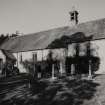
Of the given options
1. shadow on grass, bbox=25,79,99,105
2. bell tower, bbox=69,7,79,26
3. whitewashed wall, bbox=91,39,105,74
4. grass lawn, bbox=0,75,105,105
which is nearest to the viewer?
A: grass lawn, bbox=0,75,105,105

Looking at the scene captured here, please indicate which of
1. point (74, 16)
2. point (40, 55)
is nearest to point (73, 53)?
point (40, 55)

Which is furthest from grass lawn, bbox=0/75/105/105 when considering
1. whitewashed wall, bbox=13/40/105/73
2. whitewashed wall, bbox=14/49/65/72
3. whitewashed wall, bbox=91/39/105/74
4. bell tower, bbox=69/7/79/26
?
bell tower, bbox=69/7/79/26

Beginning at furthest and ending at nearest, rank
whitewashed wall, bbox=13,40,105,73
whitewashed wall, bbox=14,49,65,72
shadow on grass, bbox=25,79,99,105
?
whitewashed wall, bbox=14,49,65,72 → whitewashed wall, bbox=13,40,105,73 → shadow on grass, bbox=25,79,99,105

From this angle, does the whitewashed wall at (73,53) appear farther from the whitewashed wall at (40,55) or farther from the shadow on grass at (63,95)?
the shadow on grass at (63,95)

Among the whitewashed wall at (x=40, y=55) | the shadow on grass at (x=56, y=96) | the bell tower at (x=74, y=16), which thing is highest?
the bell tower at (x=74, y=16)

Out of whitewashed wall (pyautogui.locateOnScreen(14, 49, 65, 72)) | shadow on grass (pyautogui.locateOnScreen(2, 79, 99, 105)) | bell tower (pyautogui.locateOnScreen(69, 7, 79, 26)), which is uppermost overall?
bell tower (pyautogui.locateOnScreen(69, 7, 79, 26))

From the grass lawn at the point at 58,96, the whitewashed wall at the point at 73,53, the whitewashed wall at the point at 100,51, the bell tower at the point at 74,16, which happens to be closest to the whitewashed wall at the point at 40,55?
the whitewashed wall at the point at 73,53

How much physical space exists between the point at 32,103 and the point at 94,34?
1442 centimetres

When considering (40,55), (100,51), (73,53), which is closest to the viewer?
(100,51)

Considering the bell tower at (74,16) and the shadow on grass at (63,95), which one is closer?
the shadow on grass at (63,95)

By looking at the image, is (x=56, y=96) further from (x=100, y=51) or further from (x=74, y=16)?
(x=74, y=16)

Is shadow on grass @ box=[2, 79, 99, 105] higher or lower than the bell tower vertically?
lower

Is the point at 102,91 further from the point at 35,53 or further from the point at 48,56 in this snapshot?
the point at 35,53

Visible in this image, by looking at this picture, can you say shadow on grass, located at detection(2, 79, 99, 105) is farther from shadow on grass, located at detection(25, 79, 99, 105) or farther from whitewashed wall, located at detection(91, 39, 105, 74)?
whitewashed wall, located at detection(91, 39, 105, 74)
